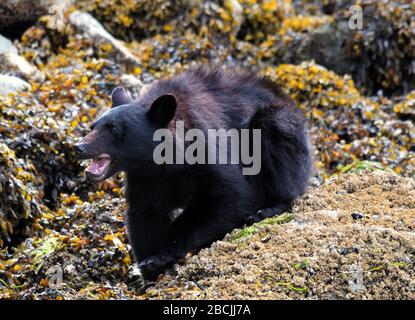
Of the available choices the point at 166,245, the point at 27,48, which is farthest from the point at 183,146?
the point at 27,48

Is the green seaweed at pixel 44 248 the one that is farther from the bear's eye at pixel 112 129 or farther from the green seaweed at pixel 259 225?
the green seaweed at pixel 259 225

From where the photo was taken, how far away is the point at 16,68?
10.6 m

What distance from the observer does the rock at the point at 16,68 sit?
10.5 metres

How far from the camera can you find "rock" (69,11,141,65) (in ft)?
38.0

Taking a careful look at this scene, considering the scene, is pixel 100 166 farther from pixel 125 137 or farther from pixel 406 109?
pixel 406 109

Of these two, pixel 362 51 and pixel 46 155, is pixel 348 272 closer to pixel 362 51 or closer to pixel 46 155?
pixel 46 155

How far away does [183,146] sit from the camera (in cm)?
686

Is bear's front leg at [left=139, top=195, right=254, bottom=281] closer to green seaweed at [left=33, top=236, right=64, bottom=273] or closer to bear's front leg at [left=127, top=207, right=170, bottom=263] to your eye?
bear's front leg at [left=127, top=207, right=170, bottom=263]

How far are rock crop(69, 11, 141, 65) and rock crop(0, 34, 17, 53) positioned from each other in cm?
96

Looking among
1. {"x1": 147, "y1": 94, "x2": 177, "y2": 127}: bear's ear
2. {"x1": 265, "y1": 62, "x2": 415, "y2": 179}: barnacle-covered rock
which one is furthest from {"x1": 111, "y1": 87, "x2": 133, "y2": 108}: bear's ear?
{"x1": 265, "y1": 62, "x2": 415, "y2": 179}: barnacle-covered rock

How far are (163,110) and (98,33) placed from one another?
17.3 feet

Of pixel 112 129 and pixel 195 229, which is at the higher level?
pixel 112 129

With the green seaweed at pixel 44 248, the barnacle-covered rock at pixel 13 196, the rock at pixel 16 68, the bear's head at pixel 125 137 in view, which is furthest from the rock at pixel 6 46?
the bear's head at pixel 125 137

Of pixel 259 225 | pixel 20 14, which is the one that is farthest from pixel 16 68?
pixel 259 225
